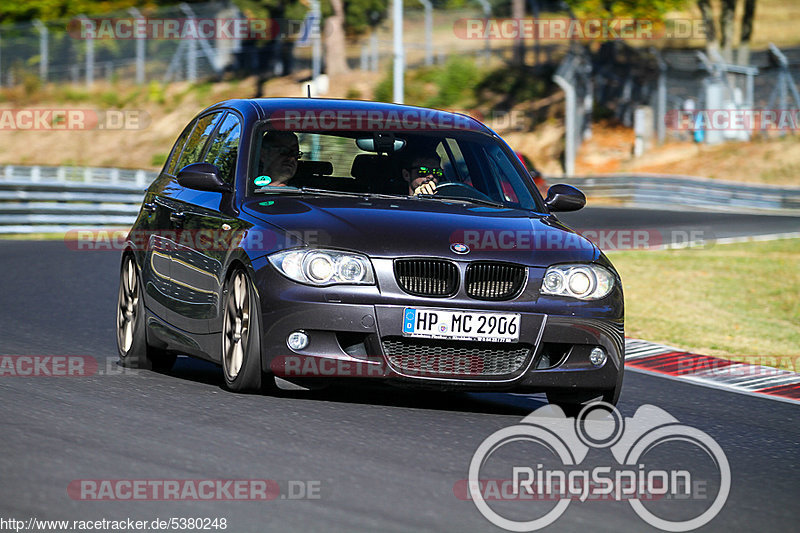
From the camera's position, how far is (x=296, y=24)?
6369 centimetres

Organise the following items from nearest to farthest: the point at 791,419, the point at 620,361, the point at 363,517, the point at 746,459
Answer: the point at 363,517, the point at 746,459, the point at 620,361, the point at 791,419

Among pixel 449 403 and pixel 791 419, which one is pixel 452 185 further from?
pixel 791 419

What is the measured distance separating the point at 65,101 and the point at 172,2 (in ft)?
46.0

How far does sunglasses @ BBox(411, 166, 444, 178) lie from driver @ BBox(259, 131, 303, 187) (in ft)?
2.34

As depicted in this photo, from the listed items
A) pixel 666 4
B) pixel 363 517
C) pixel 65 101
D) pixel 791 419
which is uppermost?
pixel 363 517

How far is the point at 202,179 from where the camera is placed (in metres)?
8.16

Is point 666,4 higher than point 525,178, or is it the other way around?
point 525,178

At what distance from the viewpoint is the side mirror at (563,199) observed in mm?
8805

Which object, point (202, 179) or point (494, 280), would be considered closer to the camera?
point (494, 280)

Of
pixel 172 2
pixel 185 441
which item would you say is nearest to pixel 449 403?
pixel 185 441

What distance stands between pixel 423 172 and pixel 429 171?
0.06 m

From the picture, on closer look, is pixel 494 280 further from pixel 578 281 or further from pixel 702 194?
pixel 702 194

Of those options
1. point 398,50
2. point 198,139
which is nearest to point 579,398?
point 198,139

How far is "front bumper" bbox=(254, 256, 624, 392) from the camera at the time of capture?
727cm
